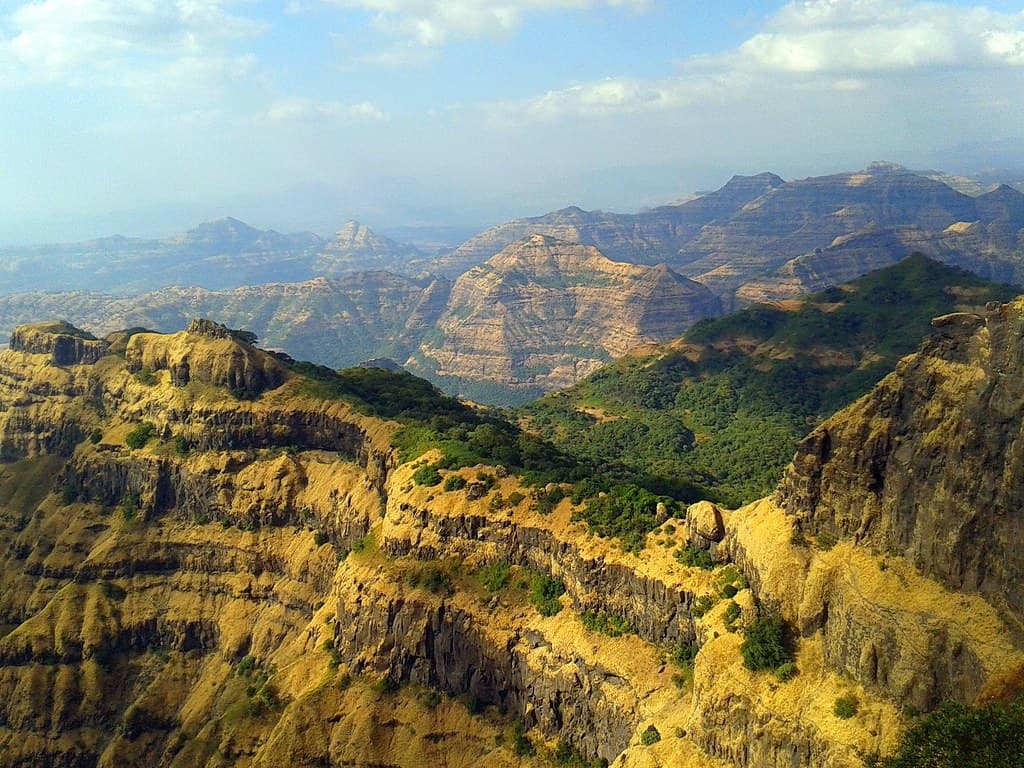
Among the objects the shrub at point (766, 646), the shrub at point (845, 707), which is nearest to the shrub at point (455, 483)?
the shrub at point (766, 646)

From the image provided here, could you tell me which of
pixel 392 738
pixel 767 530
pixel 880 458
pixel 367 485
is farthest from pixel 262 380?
pixel 880 458

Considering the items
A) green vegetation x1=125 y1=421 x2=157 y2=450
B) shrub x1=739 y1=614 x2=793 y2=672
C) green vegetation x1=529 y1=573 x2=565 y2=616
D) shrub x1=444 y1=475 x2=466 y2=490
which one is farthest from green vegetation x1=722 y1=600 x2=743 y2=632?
green vegetation x1=125 y1=421 x2=157 y2=450

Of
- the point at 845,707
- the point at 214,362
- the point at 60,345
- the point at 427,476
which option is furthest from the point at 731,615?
the point at 60,345

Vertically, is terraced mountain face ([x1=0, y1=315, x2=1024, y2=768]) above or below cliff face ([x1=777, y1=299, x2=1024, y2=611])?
below

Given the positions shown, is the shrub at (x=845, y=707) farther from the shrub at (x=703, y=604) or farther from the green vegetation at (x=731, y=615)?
the shrub at (x=703, y=604)

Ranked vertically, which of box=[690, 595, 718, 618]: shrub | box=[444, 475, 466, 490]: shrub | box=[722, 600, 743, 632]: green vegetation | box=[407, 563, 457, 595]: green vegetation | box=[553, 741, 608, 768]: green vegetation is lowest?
box=[553, 741, 608, 768]: green vegetation

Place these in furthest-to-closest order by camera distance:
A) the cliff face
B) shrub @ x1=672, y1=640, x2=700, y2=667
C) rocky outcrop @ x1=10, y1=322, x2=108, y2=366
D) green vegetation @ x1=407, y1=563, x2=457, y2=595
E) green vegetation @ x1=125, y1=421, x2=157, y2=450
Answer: rocky outcrop @ x1=10, y1=322, x2=108, y2=366 < green vegetation @ x1=125, y1=421, x2=157, y2=450 < green vegetation @ x1=407, y1=563, x2=457, y2=595 < shrub @ x1=672, y1=640, x2=700, y2=667 < the cliff face

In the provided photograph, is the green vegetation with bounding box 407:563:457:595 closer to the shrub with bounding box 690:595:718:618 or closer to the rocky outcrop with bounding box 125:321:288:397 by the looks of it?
the shrub with bounding box 690:595:718:618

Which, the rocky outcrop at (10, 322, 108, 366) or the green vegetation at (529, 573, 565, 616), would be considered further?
the rocky outcrop at (10, 322, 108, 366)
